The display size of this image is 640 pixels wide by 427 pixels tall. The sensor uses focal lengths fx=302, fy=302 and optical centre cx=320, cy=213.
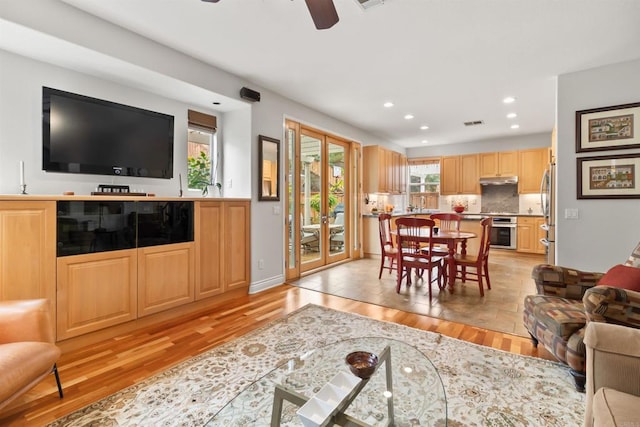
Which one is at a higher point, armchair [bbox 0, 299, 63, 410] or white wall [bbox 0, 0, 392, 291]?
white wall [bbox 0, 0, 392, 291]

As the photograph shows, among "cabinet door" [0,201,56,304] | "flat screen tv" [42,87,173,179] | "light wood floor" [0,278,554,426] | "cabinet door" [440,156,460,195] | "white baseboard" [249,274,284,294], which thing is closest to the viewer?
"light wood floor" [0,278,554,426]

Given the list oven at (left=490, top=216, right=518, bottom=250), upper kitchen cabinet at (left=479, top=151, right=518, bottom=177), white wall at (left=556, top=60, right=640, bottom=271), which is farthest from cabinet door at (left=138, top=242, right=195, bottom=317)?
upper kitchen cabinet at (left=479, top=151, right=518, bottom=177)

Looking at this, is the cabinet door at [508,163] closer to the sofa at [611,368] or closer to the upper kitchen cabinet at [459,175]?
the upper kitchen cabinet at [459,175]

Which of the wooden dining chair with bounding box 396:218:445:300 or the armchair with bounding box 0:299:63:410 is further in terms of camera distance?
the wooden dining chair with bounding box 396:218:445:300

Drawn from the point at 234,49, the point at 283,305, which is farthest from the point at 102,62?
the point at 283,305

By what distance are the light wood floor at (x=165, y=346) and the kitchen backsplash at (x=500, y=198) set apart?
5.51 meters

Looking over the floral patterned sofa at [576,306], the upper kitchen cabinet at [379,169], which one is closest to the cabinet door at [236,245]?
the floral patterned sofa at [576,306]

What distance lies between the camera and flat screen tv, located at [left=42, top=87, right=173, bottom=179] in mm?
2617

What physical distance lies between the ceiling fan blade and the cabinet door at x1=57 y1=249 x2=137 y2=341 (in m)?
2.51

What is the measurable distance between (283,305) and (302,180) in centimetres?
223

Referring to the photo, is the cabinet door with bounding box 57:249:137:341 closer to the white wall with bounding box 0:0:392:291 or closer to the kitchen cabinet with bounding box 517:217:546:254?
the white wall with bounding box 0:0:392:291

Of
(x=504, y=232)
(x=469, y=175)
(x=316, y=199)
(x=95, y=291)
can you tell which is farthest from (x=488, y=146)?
(x=95, y=291)

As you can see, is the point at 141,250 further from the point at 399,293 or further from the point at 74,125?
the point at 399,293

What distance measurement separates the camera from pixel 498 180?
7.12 m
